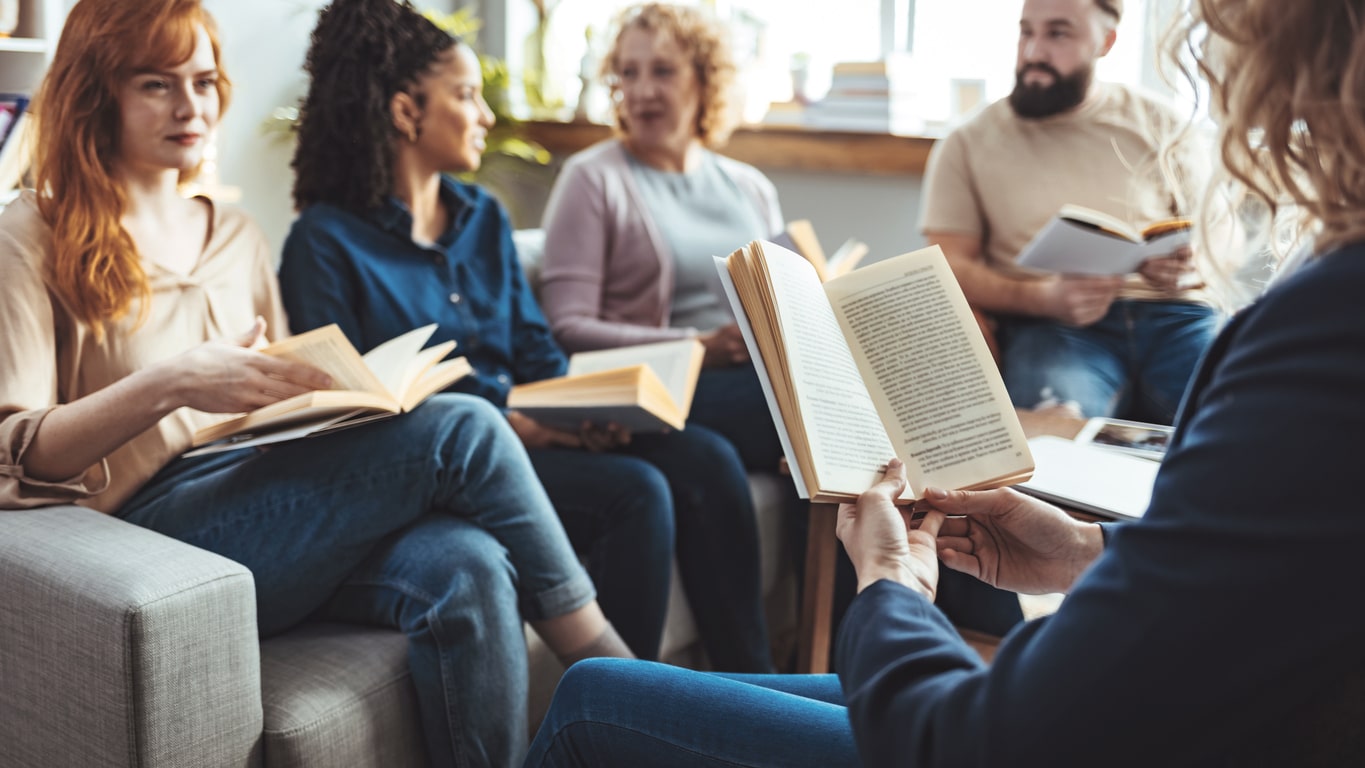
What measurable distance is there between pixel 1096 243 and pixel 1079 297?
299 millimetres

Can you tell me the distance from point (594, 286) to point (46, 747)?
1343 mm

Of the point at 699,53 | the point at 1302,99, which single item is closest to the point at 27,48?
the point at 699,53

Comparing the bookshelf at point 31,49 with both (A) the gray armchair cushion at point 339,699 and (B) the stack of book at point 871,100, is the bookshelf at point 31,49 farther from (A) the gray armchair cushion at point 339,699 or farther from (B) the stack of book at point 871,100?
(B) the stack of book at point 871,100

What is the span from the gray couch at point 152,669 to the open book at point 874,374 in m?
0.66

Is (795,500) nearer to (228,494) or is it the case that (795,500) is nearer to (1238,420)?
(228,494)

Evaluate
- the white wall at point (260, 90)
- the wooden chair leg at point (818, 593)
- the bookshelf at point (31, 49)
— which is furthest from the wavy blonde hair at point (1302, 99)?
the white wall at point (260, 90)

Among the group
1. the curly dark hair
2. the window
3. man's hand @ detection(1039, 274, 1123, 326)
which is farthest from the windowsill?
the curly dark hair

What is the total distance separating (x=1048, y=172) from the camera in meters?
2.46

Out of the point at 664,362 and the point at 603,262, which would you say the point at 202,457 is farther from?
the point at 603,262

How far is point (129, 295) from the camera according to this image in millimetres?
1470

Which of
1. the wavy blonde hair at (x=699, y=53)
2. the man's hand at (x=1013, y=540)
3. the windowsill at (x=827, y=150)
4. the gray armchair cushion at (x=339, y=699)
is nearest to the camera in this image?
the man's hand at (x=1013, y=540)

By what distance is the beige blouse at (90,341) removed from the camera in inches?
53.1

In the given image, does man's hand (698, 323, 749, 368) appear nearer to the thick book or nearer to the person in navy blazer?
the thick book

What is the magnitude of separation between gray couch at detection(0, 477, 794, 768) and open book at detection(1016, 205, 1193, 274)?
1.26 metres
